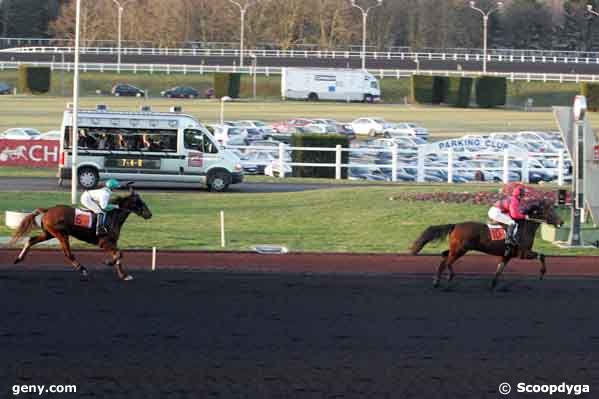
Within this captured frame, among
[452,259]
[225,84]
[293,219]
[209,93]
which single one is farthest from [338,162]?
[209,93]

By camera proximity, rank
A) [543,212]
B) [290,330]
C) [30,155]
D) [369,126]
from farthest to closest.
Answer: [369,126], [30,155], [543,212], [290,330]

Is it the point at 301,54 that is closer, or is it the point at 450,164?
the point at 450,164

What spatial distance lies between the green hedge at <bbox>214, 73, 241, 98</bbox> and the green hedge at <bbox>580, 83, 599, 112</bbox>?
2351 cm

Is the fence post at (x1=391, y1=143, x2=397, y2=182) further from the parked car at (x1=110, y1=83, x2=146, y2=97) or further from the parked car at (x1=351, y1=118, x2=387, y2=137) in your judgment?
the parked car at (x1=110, y1=83, x2=146, y2=97)

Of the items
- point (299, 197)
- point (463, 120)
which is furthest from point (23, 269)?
point (463, 120)

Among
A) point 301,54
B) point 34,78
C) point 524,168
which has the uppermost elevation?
point 301,54

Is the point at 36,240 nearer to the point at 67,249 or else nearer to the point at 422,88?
the point at 67,249

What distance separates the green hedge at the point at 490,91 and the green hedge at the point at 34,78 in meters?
30.0

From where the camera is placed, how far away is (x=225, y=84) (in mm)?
80312

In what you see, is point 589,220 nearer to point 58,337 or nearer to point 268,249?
point 268,249

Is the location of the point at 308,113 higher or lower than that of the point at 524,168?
higher

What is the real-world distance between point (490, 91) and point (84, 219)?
6488 cm

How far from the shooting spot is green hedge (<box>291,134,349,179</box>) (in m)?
39.3

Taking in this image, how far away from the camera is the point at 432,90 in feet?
265
